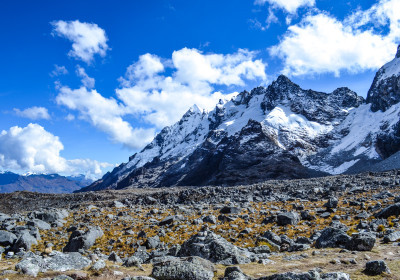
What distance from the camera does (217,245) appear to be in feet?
43.0

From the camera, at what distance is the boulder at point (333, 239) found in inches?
543

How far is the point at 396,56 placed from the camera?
199 m

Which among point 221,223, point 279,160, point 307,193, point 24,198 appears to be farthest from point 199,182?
point 221,223

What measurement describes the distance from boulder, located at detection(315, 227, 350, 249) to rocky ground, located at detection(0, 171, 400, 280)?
0.16 ft

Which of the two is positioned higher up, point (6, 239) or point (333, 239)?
point (6, 239)

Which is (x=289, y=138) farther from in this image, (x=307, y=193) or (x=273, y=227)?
(x=273, y=227)

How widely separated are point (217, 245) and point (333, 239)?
21.1 feet

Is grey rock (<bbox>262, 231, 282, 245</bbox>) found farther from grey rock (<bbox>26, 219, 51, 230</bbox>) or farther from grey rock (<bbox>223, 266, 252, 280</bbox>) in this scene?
grey rock (<bbox>26, 219, 51, 230</bbox>)

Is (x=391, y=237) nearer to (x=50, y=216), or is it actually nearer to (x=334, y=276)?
(x=334, y=276)

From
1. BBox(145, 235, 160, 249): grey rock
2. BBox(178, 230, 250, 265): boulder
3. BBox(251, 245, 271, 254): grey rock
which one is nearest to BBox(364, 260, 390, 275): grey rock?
BBox(178, 230, 250, 265): boulder

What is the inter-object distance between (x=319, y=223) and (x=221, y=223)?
810 cm

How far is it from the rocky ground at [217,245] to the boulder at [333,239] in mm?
48

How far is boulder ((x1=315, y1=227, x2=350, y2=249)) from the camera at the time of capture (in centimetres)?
1379

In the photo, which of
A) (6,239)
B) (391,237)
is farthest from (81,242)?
(391,237)
